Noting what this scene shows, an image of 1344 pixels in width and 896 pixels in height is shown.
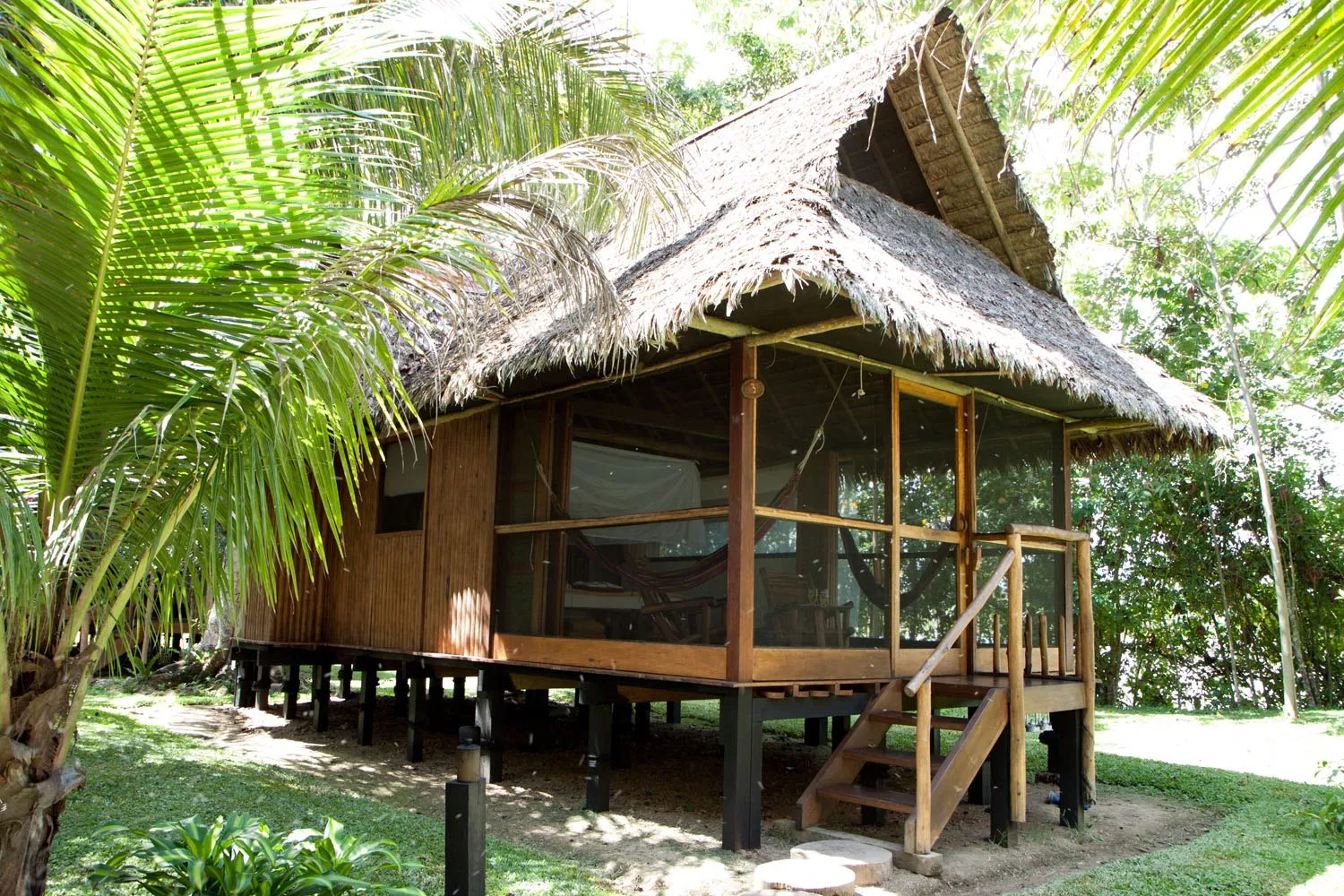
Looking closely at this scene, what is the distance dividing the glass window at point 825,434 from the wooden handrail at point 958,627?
0.66 metres

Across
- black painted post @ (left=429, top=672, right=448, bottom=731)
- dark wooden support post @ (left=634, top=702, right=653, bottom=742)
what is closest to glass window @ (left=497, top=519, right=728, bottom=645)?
dark wooden support post @ (left=634, top=702, right=653, bottom=742)

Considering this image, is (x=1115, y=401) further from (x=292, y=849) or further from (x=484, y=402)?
(x=292, y=849)

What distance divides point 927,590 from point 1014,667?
33.2 inches

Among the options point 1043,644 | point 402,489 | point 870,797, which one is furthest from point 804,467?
point 402,489

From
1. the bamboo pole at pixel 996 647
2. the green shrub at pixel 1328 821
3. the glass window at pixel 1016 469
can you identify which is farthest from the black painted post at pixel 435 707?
the green shrub at pixel 1328 821

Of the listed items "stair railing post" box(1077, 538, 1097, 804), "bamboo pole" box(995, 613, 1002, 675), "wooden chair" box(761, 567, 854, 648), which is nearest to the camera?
"wooden chair" box(761, 567, 854, 648)

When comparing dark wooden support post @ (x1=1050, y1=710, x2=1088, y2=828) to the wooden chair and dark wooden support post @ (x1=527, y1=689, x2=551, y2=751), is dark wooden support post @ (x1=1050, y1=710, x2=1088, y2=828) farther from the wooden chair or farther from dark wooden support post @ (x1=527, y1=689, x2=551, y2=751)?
dark wooden support post @ (x1=527, y1=689, x2=551, y2=751)

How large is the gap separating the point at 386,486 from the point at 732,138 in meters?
3.47

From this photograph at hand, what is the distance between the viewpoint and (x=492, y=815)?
5188 millimetres

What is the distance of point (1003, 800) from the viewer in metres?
4.93

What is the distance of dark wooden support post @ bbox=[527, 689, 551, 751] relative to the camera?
7250 millimetres

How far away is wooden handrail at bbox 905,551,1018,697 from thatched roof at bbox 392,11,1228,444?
A: 3.12ft

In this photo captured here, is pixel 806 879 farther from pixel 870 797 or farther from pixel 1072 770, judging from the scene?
pixel 1072 770

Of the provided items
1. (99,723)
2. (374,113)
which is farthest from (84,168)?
(99,723)
